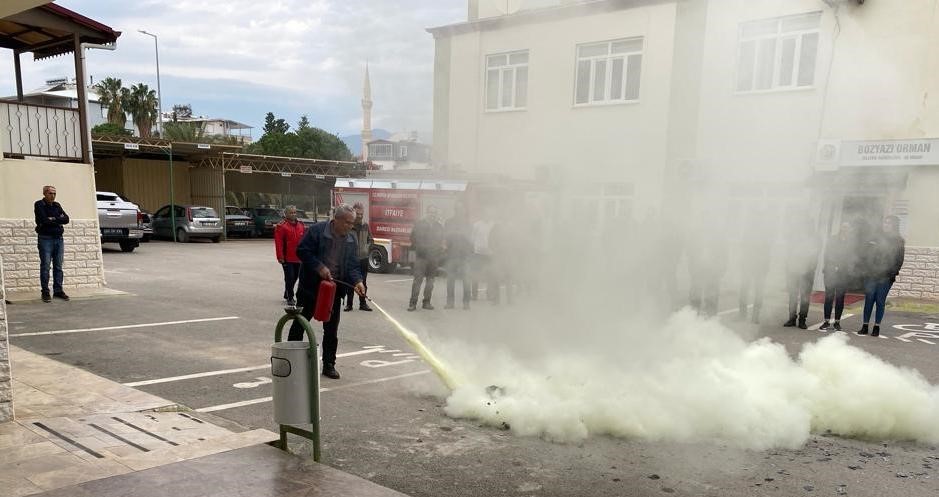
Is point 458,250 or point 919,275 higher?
point 919,275

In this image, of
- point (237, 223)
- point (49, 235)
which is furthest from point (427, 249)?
point (237, 223)

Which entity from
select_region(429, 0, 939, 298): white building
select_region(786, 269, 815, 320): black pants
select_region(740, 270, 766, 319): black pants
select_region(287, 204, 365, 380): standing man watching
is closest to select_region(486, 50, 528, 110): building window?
select_region(429, 0, 939, 298): white building

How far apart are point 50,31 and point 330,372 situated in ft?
27.6

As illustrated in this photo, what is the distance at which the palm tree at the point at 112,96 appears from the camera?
48325mm

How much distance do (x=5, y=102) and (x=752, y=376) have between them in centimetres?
1139

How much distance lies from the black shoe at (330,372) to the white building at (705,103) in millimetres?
2350

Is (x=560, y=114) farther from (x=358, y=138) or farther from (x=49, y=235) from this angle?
(x=49, y=235)

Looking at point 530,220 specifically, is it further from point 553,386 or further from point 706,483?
point 706,483

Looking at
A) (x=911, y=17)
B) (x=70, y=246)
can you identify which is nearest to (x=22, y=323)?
(x=70, y=246)

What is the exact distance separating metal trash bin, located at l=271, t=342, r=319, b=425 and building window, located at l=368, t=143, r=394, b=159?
1.65m

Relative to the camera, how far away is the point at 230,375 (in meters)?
5.89

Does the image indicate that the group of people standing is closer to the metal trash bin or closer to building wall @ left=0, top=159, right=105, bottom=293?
the metal trash bin

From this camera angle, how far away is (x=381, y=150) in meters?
4.98

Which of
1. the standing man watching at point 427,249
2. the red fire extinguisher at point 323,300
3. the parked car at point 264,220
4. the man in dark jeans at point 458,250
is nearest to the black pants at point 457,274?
the man in dark jeans at point 458,250
